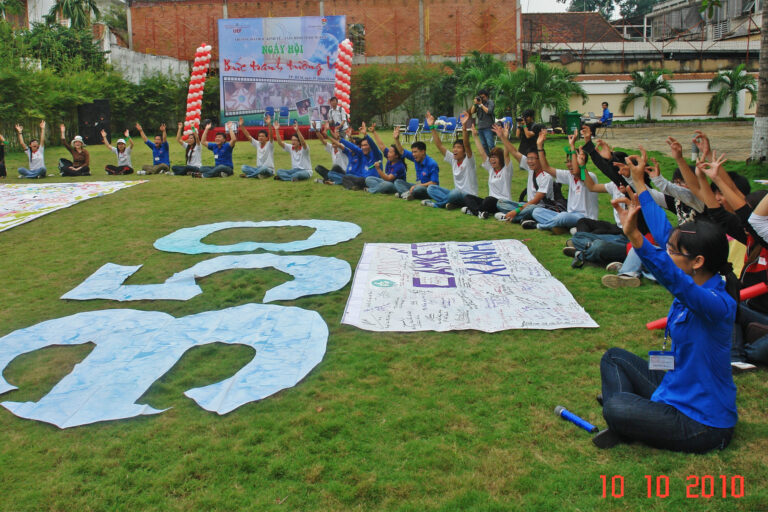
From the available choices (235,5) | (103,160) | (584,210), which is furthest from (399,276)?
(235,5)

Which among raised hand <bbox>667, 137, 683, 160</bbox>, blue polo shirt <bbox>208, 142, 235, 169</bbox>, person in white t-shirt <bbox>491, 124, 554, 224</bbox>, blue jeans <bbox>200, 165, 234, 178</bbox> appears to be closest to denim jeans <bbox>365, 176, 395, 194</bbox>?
person in white t-shirt <bbox>491, 124, 554, 224</bbox>

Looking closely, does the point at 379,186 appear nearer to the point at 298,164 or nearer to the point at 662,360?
the point at 298,164

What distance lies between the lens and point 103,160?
19531mm

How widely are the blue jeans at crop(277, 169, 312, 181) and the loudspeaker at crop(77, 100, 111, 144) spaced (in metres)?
14.5

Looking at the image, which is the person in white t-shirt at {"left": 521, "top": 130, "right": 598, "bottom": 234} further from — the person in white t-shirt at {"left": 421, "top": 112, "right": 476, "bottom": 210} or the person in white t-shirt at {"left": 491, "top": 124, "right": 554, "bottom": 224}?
the person in white t-shirt at {"left": 421, "top": 112, "right": 476, "bottom": 210}

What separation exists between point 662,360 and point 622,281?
3.19 m

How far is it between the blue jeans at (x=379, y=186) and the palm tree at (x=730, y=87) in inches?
967

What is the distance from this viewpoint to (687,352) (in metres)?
3.43

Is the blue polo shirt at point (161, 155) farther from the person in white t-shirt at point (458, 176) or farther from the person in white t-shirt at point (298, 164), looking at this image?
the person in white t-shirt at point (458, 176)

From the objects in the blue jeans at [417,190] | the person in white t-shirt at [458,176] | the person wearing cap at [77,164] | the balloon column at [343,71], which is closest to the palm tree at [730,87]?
the balloon column at [343,71]

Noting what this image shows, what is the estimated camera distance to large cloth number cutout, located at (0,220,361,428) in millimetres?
4539

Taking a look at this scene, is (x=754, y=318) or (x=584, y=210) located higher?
(x=584, y=210)

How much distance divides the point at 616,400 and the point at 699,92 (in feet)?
107

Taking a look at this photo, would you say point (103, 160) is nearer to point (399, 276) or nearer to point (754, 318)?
point (399, 276)
